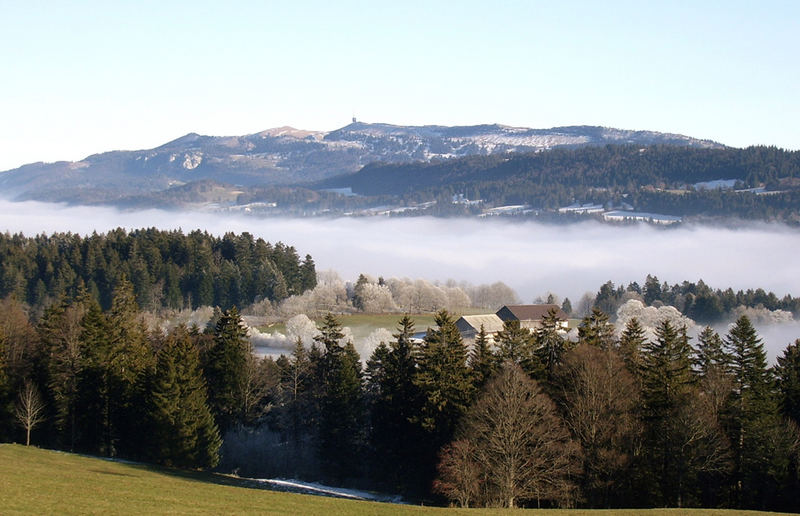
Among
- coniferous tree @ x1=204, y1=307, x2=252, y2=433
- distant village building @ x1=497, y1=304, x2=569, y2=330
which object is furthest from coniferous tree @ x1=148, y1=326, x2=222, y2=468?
distant village building @ x1=497, y1=304, x2=569, y2=330

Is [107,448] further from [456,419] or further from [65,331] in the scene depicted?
[456,419]

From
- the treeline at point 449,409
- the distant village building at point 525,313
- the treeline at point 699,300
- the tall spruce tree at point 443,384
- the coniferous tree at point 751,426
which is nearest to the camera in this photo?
the coniferous tree at point 751,426

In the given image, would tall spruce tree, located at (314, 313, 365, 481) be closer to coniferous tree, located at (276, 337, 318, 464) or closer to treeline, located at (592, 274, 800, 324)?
coniferous tree, located at (276, 337, 318, 464)

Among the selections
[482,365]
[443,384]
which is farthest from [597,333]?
[443,384]

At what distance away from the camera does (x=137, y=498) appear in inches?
1166

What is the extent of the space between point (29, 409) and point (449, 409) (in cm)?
2419

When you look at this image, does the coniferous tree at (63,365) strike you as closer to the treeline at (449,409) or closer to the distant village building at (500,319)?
the treeline at (449,409)

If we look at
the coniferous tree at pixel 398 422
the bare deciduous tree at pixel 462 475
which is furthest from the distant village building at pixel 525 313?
the bare deciduous tree at pixel 462 475

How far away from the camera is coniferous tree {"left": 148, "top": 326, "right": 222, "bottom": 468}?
47562 mm

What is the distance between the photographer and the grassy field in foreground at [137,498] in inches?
1062

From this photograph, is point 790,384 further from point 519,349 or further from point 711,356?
point 519,349

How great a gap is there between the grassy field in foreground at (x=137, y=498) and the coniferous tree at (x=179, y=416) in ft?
25.8

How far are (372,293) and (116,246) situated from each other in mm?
37709

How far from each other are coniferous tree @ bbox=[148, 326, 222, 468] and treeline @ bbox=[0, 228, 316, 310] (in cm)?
6254
